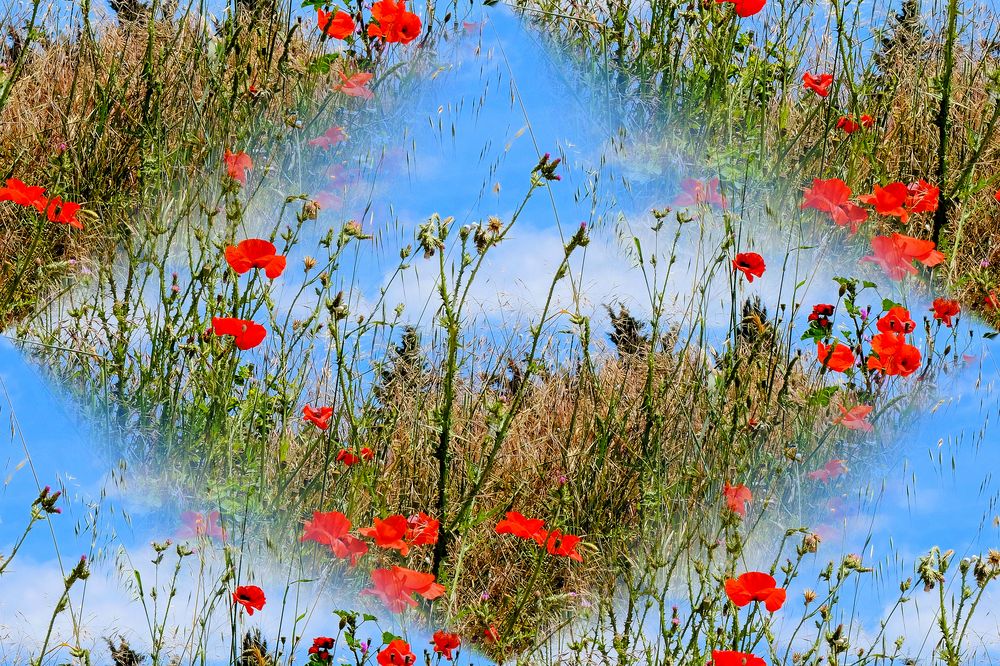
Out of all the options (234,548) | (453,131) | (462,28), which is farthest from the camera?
(462,28)

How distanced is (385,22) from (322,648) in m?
1.99

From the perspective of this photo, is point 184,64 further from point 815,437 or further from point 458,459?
point 815,437

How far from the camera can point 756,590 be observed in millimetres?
1879

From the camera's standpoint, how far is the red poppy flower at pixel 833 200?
3.10 meters

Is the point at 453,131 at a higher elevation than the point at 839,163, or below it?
below

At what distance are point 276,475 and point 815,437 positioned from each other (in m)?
1.50

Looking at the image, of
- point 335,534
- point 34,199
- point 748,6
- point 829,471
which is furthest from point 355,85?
point 829,471

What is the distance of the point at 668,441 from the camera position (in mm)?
2715

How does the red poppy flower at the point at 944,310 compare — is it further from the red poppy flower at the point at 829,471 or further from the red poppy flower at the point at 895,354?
the red poppy flower at the point at 829,471

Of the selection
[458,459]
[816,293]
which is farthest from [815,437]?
[458,459]

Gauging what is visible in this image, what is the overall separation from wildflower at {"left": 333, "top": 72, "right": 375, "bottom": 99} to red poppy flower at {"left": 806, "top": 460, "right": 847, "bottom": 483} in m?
1.92

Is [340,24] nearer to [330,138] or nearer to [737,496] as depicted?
[330,138]

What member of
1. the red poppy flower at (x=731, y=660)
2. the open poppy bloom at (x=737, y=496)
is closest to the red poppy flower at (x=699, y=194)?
the open poppy bloom at (x=737, y=496)

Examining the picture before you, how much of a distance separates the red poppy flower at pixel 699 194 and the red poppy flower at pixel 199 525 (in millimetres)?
1656
